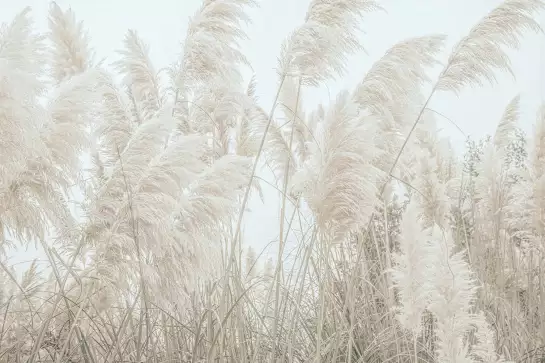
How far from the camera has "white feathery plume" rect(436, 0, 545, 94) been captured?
261 centimetres

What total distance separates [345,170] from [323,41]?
57cm

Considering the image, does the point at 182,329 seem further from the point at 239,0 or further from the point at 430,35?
the point at 430,35

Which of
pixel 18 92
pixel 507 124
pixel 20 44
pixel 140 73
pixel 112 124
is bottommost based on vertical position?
pixel 18 92

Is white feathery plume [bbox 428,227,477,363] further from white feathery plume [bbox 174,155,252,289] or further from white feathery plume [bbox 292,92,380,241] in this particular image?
white feathery plume [bbox 174,155,252,289]

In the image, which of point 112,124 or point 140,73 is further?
point 140,73

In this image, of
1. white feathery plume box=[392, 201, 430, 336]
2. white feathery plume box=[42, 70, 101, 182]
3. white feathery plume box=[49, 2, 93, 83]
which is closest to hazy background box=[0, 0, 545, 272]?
white feathery plume box=[49, 2, 93, 83]

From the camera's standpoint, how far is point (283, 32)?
4348mm

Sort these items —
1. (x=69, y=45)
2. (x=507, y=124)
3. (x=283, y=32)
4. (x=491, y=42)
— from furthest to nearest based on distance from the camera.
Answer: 1. (x=507, y=124)
2. (x=283, y=32)
3. (x=69, y=45)
4. (x=491, y=42)

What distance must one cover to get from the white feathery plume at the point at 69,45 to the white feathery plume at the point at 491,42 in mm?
1577

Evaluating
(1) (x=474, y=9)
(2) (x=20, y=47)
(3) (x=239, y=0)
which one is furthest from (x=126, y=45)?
(1) (x=474, y=9)

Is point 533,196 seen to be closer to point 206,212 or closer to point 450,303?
point 450,303

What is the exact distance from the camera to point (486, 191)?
3.99 meters

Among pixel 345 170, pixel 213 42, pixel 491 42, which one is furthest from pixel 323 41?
pixel 491 42

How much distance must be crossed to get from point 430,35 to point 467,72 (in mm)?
213
